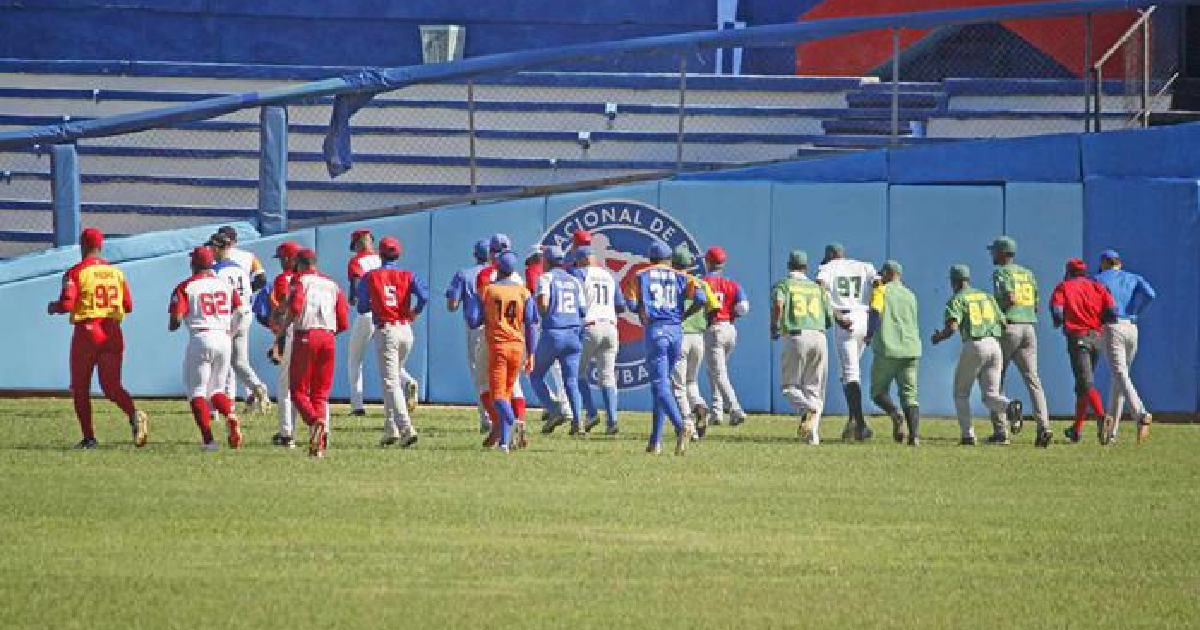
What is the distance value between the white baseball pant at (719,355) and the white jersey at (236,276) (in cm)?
479

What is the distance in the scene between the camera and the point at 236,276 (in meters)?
23.1

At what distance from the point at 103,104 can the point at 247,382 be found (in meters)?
9.04

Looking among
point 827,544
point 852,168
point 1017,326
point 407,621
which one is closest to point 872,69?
point 852,168

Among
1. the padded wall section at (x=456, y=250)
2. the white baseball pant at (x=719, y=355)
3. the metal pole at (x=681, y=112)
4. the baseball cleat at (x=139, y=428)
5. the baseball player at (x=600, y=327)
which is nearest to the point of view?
the baseball cleat at (x=139, y=428)

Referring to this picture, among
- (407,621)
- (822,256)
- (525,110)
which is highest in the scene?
(525,110)

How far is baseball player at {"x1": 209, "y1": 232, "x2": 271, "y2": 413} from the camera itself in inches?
896

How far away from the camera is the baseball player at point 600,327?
76.2ft

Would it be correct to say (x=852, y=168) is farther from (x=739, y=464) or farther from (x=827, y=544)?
(x=827, y=544)

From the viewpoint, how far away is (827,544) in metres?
14.7

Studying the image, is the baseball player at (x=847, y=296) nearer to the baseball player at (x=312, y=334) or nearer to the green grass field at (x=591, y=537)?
the green grass field at (x=591, y=537)

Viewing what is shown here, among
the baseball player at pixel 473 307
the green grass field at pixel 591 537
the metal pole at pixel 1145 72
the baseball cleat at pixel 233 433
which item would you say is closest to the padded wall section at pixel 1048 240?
the metal pole at pixel 1145 72

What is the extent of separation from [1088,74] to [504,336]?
372 inches

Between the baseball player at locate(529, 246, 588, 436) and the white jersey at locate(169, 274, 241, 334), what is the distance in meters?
3.15

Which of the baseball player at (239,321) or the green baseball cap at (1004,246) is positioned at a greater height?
the green baseball cap at (1004,246)
